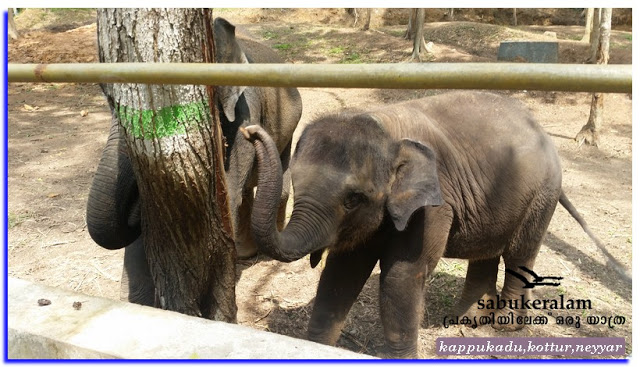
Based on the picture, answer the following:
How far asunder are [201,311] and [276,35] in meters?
11.9

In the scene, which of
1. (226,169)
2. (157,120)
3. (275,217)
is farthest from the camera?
(226,169)

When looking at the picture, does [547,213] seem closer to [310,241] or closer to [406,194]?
[406,194]

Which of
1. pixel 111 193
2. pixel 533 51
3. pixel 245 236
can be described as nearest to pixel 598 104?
pixel 533 51

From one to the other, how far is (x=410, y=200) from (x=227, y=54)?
5.48ft

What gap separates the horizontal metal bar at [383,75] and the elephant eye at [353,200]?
5.07 ft

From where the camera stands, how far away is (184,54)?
261 cm

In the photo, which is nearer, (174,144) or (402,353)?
(174,144)

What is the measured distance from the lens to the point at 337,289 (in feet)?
12.2

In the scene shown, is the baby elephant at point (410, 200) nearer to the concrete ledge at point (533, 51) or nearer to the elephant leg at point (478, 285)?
the elephant leg at point (478, 285)

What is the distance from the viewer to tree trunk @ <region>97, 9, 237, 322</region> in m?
2.57

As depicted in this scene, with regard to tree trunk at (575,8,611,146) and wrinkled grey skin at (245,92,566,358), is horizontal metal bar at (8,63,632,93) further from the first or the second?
tree trunk at (575,8,611,146)

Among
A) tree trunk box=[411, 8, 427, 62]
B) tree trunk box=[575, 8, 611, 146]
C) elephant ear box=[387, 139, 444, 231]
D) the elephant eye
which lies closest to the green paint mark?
the elephant eye

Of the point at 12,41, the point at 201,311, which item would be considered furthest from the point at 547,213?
the point at 12,41

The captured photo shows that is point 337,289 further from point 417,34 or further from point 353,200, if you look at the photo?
point 417,34
